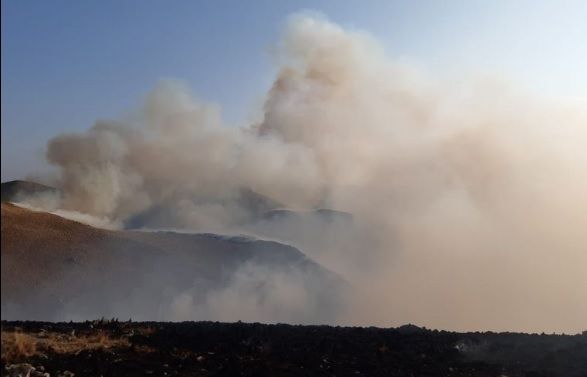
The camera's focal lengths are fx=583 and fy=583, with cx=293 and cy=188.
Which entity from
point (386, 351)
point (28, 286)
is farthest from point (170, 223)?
point (28, 286)

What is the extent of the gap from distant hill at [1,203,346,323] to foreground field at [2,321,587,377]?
2529 mm

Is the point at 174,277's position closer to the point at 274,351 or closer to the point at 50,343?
the point at 274,351

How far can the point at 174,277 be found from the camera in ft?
172

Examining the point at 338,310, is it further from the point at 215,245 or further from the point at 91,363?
the point at 91,363

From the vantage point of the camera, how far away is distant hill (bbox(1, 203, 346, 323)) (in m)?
31.3

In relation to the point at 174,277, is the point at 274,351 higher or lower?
lower

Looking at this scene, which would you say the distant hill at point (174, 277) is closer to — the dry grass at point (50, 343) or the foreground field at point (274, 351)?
the dry grass at point (50, 343)

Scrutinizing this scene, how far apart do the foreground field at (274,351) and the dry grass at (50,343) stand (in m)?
0.03

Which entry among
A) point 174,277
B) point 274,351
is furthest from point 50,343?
point 174,277

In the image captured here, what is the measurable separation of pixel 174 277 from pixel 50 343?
35200mm

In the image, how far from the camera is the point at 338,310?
6431 cm

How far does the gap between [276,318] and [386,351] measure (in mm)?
33349

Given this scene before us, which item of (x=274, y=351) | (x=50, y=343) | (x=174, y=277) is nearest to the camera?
(x=50, y=343)

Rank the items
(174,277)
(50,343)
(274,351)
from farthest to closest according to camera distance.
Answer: (174,277), (274,351), (50,343)
